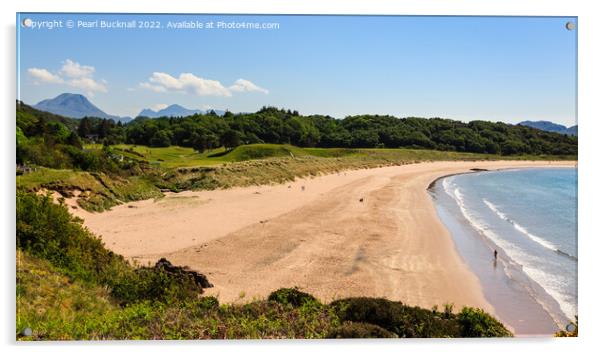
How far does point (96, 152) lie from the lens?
811 cm

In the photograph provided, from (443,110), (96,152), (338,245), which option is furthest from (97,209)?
(443,110)

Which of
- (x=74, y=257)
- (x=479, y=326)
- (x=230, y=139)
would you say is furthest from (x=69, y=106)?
(x=479, y=326)

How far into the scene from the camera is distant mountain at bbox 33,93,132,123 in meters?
7.20

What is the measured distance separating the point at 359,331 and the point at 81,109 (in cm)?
598

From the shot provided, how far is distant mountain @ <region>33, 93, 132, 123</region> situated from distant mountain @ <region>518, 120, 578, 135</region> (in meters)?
8.24

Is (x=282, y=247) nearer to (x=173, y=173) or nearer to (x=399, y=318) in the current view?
(x=173, y=173)

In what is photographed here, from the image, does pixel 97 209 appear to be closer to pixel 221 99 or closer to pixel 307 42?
pixel 221 99

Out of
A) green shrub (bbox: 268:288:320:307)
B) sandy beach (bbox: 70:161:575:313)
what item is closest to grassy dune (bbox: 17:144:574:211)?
sandy beach (bbox: 70:161:575:313)

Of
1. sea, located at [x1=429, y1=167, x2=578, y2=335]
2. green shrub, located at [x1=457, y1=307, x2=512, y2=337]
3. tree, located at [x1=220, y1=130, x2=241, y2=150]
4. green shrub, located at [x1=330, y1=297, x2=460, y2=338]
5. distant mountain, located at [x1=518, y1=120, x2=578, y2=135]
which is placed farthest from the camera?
tree, located at [x1=220, y1=130, x2=241, y2=150]

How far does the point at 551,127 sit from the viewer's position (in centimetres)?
799

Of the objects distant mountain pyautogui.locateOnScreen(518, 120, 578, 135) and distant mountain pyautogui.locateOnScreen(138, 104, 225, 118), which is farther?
distant mountain pyautogui.locateOnScreen(138, 104, 225, 118)

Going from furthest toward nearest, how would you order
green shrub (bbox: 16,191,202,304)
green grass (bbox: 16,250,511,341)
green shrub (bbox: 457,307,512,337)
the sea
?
the sea, green shrub (bbox: 16,191,202,304), green shrub (bbox: 457,307,512,337), green grass (bbox: 16,250,511,341)

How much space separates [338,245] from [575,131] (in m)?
4.85

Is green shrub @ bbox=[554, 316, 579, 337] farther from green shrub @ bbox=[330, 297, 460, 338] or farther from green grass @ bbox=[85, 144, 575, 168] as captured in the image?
green grass @ bbox=[85, 144, 575, 168]
